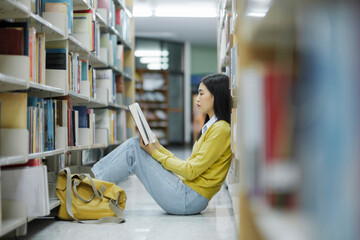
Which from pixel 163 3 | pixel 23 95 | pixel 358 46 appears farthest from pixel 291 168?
pixel 163 3

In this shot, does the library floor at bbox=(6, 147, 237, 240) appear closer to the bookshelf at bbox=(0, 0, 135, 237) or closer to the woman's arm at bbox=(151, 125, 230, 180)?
the bookshelf at bbox=(0, 0, 135, 237)

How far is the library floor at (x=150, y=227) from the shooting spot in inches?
81.6

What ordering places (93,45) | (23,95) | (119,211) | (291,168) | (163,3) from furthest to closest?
(163,3) → (93,45) → (119,211) → (23,95) → (291,168)

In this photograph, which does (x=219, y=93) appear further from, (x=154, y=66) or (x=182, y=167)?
(x=154, y=66)

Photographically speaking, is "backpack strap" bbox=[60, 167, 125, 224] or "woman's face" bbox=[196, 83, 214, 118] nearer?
"backpack strap" bbox=[60, 167, 125, 224]

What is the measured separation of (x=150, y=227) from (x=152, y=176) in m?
0.29

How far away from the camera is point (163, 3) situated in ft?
28.9

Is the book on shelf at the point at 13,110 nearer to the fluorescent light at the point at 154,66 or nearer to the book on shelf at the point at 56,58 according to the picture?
the book on shelf at the point at 56,58

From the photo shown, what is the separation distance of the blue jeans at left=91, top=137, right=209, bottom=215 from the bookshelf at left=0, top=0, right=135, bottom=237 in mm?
329

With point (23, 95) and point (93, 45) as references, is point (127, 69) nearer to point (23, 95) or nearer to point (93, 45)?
point (93, 45)

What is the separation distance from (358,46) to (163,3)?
28.4ft

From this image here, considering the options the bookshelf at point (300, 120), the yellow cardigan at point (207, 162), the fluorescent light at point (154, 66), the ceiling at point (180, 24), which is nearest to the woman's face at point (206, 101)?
the yellow cardigan at point (207, 162)

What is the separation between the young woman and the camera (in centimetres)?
238

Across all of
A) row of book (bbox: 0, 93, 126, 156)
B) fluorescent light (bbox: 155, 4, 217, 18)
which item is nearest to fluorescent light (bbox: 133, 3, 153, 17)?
fluorescent light (bbox: 155, 4, 217, 18)
